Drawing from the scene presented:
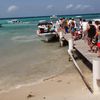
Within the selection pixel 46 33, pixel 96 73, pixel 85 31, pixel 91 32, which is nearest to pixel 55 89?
pixel 96 73

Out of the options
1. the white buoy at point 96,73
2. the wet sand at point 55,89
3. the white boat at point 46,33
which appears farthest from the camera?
the white boat at point 46,33

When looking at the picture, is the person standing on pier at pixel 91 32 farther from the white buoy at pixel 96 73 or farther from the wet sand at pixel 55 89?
the white buoy at pixel 96 73

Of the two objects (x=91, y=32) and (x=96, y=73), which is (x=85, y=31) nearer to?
(x=91, y=32)

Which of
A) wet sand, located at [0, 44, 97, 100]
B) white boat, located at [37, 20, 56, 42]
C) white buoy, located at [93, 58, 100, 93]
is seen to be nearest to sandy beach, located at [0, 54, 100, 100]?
wet sand, located at [0, 44, 97, 100]

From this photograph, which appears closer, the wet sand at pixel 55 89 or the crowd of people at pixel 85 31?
the wet sand at pixel 55 89

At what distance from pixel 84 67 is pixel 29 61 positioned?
191 inches

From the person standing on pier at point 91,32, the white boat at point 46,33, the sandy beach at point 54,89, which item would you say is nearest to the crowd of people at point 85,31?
the person standing on pier at point 91,32

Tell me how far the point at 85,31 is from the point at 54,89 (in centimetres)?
759

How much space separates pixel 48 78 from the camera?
1535cm

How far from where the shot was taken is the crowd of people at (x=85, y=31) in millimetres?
16289

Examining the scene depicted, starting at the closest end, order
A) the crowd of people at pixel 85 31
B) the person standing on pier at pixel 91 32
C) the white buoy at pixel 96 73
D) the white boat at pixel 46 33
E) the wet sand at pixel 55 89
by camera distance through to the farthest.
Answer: the white buoy at pixel 96 73 → the wet sand at pixel 55 89 → the crowd of people at pixel 85 31 → the person standing on pier at pixel 91 32 → the white boat at pixel 46 33

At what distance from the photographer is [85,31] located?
20.1 m

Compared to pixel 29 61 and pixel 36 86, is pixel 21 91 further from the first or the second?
pixel 29 61

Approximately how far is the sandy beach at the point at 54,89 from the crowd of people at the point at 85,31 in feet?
5.42
